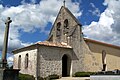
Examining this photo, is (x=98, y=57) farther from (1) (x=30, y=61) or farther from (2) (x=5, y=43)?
(2) (x=5, y=43)

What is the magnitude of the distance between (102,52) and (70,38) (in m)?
6.92

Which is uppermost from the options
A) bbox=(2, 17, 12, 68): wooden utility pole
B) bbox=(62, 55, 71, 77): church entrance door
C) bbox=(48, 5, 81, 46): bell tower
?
bbox=(48, 5, 81, 46): bell tower

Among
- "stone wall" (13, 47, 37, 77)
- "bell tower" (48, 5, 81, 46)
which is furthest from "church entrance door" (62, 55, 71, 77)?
"stone wall" (13, 47, 37, 77)

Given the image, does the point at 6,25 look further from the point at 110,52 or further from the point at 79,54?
the point at 110,52

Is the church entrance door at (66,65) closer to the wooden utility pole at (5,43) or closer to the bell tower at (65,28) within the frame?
the bell tower at (65,28)

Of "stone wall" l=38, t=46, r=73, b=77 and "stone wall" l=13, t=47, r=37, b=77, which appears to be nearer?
"stone wall" l=13, t=47, r=37, b=77

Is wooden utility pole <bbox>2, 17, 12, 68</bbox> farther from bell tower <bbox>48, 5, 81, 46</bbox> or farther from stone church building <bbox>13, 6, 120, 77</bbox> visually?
bell tower <bbox>48, 5, 81, 46</bbox>

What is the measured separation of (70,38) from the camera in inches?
1235

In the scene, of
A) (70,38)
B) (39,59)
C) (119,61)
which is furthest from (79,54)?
(119,61)

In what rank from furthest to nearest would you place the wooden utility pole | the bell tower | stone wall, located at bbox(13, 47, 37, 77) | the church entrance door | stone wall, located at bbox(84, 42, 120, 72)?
stone wall, located at bbox(84, 42, 120, 72)
the bell tower
the church entrance door
stone wall, located at bbox(13, 47, 37, 77)
the wooden utility pole

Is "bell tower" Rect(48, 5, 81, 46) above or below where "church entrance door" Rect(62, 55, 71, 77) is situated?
above

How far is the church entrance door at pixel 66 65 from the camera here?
30875 mm

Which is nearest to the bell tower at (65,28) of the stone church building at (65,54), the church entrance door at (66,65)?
the stone church building at (65,54)

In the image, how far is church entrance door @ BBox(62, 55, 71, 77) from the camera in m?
30.9
